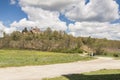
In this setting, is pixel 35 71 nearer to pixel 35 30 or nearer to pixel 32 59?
pixel 32 59

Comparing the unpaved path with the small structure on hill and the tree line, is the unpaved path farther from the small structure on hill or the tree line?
the small structure on hill

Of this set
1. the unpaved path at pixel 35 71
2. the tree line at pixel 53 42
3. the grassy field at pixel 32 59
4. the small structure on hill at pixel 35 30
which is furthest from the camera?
the small structure on hill at pixel 35 30

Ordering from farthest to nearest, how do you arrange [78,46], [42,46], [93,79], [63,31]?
[63,31] < [42,46] < [78,46] < [93,79]

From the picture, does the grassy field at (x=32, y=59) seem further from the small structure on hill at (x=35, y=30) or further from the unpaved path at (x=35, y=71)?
the small structure on hill at (x=35, y=30)

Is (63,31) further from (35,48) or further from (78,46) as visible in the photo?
(78,46)

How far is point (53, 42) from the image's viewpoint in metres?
115

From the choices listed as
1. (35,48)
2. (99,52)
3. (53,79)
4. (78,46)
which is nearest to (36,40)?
(35,48)

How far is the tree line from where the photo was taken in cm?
10602

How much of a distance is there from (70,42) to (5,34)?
40.6 metres

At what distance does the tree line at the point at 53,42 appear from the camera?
106019 millimetres

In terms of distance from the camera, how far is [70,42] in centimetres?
10975

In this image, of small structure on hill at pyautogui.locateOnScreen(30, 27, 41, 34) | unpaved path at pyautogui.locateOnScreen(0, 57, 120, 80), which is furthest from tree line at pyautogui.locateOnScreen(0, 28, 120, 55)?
unpaved path at pyautogui.locateOnScreen(0, 57, 120, 80)

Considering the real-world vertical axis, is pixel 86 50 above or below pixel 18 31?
below

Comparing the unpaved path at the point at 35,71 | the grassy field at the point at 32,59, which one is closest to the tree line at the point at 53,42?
the grassy field at the point at 32,59
